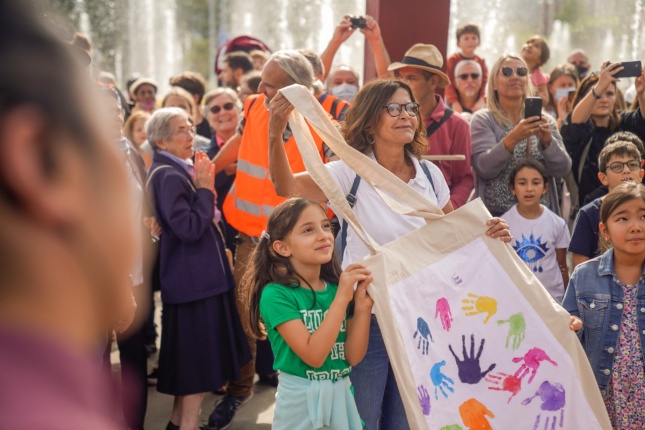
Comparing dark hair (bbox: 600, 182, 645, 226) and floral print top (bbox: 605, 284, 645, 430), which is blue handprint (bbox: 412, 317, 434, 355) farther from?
dark hair (bbox: 600, 182, 645, 226)

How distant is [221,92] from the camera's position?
6.55m

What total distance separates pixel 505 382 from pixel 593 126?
3271 mm

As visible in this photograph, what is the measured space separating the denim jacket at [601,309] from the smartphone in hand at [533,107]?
4.49 ft

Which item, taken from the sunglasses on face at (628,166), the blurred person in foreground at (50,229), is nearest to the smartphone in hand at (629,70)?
the sunglasses on face at (628,166)

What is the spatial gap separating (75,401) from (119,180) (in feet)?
0.63

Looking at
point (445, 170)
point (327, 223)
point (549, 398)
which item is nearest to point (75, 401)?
point (327, 223)

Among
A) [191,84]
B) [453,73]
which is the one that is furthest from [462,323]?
[191,84]

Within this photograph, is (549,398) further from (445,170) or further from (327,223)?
(445,170)

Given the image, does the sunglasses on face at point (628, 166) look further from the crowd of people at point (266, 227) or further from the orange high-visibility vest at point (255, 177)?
the orange high-visibility vest at point (255, 177)

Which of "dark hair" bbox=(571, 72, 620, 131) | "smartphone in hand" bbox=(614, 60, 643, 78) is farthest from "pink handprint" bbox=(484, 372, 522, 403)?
"dark hair" bbox=(571, 72, 620, 131)

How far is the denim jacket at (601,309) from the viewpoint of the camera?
3.76 metres

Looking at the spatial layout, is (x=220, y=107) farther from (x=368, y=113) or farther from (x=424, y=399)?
(x=424, y=399)

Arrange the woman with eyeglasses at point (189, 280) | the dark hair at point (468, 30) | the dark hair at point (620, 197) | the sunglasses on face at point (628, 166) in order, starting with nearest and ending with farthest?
1. the dark hair at point (620, 197)
2. the woman with eyeglasses at point (189, 280)
3. the sunglasses on face at point (628, 166)
4. the dark hair at point (468, 30)

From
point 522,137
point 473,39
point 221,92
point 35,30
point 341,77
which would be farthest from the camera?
point 473,39
